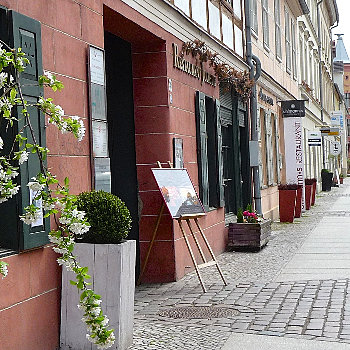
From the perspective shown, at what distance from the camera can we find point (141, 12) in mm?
9078

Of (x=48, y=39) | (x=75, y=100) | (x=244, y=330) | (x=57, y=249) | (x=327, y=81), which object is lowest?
(x=244, y=330)

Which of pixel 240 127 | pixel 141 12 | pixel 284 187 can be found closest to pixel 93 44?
pixel 141 12

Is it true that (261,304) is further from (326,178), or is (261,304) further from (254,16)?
(326,178)

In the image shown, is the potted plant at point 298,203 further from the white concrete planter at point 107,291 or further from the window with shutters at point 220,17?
the white concrete planter at point 107,291

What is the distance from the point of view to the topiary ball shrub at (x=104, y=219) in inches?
242

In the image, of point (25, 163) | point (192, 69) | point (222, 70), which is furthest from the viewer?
point (222, 70)

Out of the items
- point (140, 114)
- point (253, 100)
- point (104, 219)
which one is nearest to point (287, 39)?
point (253, 100)

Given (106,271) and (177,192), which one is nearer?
(106,271)

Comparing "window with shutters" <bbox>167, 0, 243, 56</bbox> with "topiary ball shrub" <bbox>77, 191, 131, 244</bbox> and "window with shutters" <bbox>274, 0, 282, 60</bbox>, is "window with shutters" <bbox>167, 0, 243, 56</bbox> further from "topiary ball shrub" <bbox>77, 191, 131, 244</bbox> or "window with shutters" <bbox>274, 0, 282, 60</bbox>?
"window with shutters" <bbox>274, 0, 282, 60</bbox>

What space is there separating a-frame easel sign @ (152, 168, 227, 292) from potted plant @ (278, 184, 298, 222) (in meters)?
9.36

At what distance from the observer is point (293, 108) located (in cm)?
2169

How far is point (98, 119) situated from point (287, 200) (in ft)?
39.3

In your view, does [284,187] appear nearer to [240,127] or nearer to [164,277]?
[240,127]

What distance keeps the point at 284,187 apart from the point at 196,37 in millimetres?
7695
